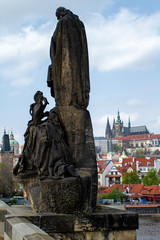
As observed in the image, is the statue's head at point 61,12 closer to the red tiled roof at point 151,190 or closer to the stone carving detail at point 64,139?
the stone carving detail at point 64,139

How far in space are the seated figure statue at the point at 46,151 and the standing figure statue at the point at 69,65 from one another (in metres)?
0.41

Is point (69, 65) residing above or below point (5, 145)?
below

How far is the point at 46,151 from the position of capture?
5.76 meters

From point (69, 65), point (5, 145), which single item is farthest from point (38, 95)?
point (5, 145)

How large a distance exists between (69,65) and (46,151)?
1.62 m

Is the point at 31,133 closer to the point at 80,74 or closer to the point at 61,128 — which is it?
the point at 61,128

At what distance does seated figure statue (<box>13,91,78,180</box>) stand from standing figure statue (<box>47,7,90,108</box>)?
412 mm

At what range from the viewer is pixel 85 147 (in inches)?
247

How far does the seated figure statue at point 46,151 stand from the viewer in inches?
220

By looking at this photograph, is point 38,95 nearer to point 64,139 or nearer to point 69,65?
point 69,65

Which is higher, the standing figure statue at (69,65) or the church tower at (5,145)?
the church tower at (5,145)

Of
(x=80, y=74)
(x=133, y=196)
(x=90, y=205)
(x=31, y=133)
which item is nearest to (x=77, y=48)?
(x=80, y=74)

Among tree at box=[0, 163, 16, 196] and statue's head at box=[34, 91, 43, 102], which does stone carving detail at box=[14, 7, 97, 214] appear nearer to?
statue's head at box=[34, 91, 43, 102]

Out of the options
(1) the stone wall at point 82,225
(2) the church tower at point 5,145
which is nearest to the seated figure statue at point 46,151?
(1) the stone wall at point 82,225
